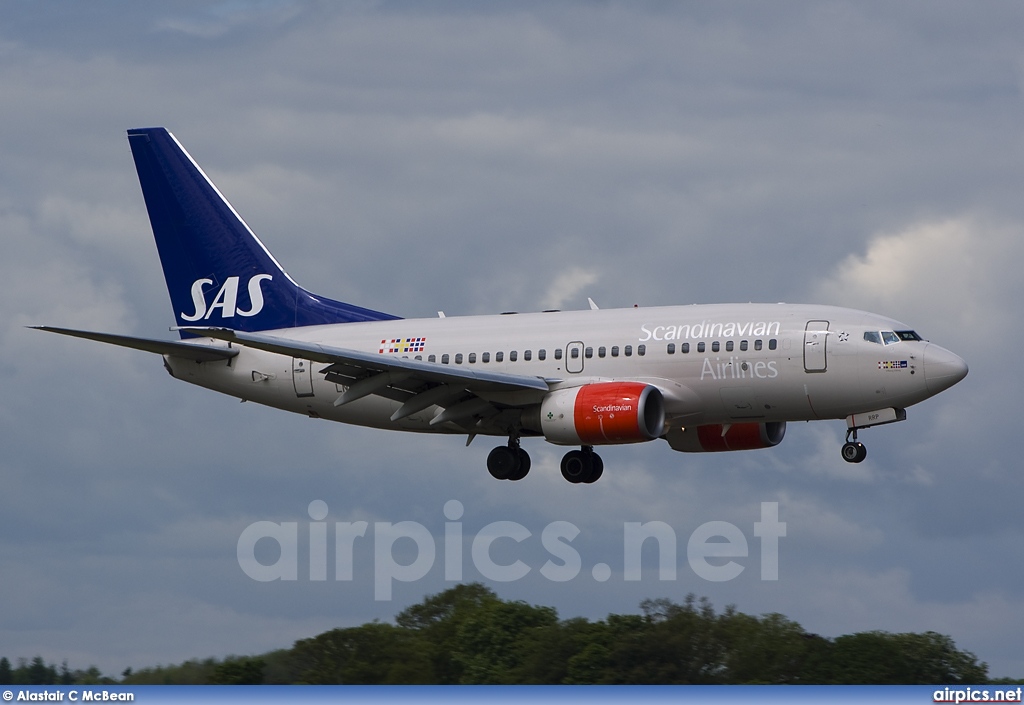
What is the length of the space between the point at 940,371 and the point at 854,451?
144 inches

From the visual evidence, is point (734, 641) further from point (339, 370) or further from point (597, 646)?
point (339, 370)

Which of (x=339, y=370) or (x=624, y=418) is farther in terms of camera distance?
(x=339, y=370)

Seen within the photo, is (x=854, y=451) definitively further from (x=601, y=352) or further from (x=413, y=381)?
(x=413, y=381)

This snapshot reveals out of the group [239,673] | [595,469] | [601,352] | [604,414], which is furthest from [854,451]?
[239,673]

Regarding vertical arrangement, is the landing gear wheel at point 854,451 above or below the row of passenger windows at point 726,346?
below

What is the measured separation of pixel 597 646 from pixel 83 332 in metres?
18.0

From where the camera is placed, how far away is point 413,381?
5594 centimetres

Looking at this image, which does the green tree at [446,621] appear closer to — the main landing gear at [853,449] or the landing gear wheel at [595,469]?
the landing gear wheel at [595,469]

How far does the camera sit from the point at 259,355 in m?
60.1

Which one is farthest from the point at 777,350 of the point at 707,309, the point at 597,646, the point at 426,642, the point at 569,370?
the point at 426,642

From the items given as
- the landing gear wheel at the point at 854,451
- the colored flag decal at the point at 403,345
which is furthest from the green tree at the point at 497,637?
the landing gear wheel at the point at 854,451

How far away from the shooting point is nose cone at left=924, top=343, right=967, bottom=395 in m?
52.6

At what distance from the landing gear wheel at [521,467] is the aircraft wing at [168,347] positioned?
34.4 feet

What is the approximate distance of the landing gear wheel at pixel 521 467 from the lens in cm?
5803
